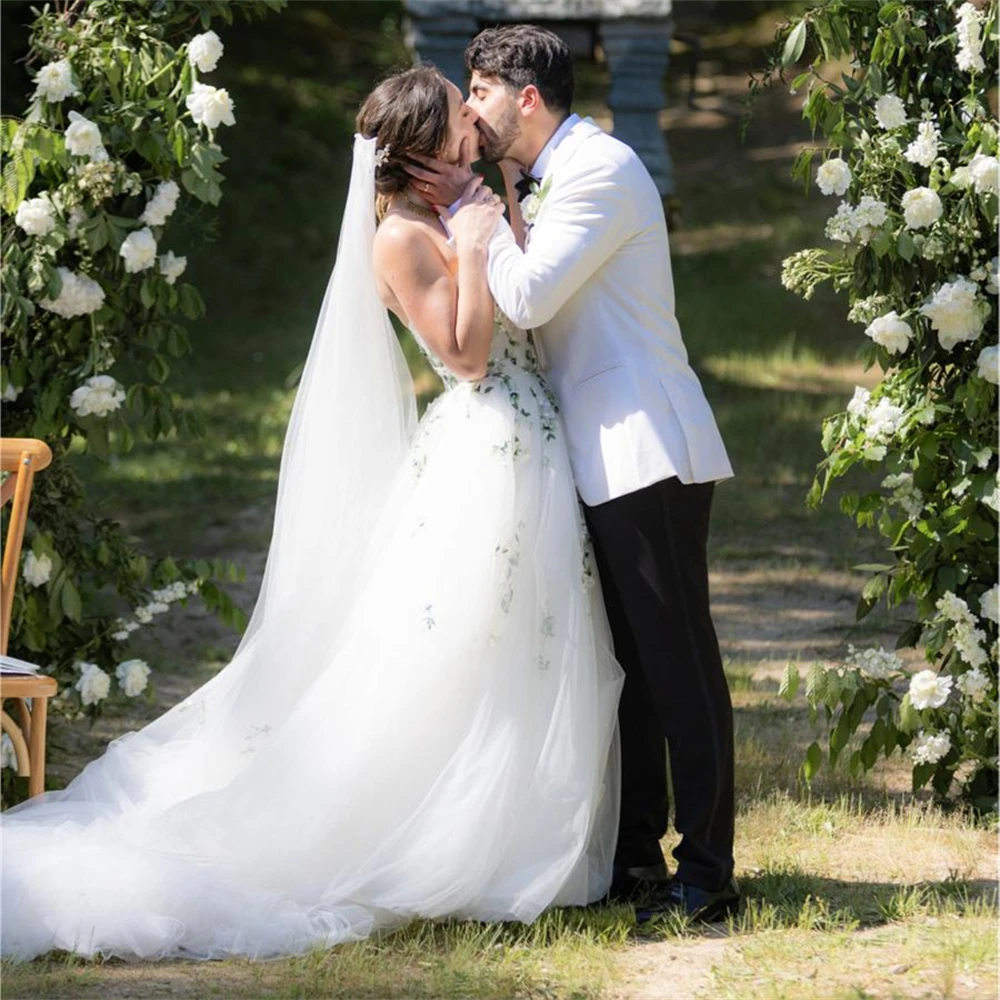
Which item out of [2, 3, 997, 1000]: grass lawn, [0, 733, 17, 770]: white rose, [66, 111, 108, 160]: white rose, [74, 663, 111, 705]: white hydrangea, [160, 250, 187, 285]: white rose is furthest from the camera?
[74, 663, 111, 705]: white hydrangea

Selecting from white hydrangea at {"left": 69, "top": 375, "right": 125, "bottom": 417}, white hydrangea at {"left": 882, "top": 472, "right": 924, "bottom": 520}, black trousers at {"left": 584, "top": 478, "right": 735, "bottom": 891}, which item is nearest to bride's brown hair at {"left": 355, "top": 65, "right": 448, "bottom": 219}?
black trousers at {"left": 584, "top": 478, "right": 735, "bottom": 891}

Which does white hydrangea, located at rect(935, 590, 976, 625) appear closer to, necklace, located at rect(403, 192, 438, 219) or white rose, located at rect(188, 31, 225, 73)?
necklace, located at rect(403, 192, 438, 219)

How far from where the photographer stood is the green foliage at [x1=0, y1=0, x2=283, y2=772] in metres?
4.69

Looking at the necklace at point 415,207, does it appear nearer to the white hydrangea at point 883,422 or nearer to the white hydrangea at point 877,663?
the white hydrangea at point 883,422

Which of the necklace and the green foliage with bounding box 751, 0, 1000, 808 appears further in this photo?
the green foliage with bounding box 751, 0, 1000, 808

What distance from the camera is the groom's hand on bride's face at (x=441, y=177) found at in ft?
12.8

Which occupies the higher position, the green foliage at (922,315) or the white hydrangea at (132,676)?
the green foliage at (922,315)

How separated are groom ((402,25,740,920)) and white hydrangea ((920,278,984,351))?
0.85m

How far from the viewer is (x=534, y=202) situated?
391cm

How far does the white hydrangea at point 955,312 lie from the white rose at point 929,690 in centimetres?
95

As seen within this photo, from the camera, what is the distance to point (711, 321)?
42.3ft

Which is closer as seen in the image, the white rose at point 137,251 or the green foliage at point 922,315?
the green foliage at point 922,315

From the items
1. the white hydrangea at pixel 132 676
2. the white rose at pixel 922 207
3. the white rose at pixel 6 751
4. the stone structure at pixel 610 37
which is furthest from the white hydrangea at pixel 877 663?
the stone structure at pixel 610 37

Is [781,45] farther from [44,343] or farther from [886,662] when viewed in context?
[44,343]
